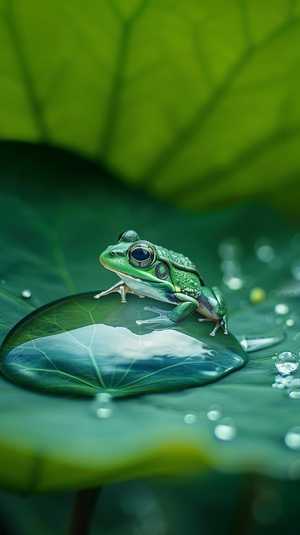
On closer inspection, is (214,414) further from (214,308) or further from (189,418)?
(214,308)

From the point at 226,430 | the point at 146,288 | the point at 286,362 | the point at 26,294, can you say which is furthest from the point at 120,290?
the point at 226,430

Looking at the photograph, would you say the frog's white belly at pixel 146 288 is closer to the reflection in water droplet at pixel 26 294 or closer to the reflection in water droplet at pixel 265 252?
the reflection in water droplet at pixel 26 294

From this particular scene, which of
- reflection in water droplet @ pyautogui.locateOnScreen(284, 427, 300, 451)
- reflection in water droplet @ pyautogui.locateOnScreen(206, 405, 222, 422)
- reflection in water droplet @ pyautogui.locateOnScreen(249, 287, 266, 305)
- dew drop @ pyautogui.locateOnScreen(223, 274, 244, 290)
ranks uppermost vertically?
dew drop @ pyautogui.locateOnScreen(223, 274, 244, 290)

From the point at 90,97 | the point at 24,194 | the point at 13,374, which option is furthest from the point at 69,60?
the point at 13,374

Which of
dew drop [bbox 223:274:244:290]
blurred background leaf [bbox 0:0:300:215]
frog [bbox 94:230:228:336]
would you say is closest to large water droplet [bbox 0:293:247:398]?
frog [bbox 94:230:228:336]

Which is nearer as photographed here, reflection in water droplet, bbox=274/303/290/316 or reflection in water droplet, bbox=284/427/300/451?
reflection in water droplet, bbox=284/427/300/451

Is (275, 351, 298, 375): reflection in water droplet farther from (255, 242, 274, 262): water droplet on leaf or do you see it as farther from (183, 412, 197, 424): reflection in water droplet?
(255, 242, 274, 262): water droplet on leaf

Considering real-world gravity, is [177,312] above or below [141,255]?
below
